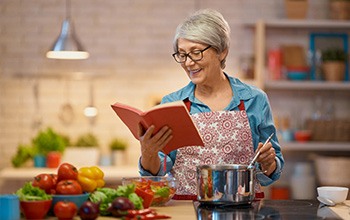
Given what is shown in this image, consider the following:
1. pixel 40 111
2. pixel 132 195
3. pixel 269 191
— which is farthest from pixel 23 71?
pixel 132 195

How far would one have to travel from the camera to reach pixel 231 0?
23.5 ft

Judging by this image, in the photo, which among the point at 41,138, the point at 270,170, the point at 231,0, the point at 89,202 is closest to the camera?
the point at 89,202

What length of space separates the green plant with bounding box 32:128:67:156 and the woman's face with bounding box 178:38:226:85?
3.19 meters

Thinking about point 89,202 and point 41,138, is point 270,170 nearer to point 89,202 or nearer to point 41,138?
point 89,202

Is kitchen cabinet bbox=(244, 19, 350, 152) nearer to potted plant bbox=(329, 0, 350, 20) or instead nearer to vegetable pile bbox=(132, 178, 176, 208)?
potted plant bbox=(329, 0, 350, 20)

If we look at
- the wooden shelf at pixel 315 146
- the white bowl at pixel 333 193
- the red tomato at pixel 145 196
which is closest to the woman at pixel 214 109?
the white bowl at pixel 333 193

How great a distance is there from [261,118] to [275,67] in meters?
3.36

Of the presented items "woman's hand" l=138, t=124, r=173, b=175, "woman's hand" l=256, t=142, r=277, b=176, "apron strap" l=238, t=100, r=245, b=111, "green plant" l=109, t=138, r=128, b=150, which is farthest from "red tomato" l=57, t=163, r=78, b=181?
"green plant" l=109, t=138, r=128, b=150

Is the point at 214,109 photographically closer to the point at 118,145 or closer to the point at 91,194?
the point at 91,194

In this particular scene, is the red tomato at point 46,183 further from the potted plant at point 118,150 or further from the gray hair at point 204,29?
the potted plant at point 118,150

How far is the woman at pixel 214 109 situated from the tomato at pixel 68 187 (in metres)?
0.58

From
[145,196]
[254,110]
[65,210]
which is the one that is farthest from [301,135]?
[65,210]

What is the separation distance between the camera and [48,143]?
666 centimetres

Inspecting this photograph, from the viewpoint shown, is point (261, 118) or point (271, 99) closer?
point (261, 118)
